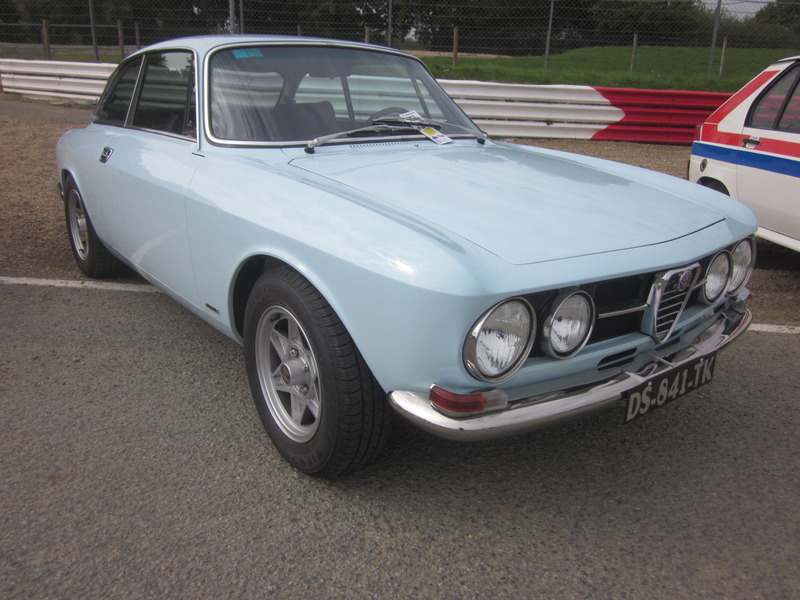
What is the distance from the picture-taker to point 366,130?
2.97 m

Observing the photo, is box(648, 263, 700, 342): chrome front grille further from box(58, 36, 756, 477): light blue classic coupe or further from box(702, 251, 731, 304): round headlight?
box(702, 251, 731, 304): round headlight

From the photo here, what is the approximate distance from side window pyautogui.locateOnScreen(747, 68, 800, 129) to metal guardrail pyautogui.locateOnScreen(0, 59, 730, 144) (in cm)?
608

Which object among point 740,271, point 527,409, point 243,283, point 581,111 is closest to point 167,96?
point 243,283

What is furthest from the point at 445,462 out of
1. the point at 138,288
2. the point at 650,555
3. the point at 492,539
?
the point at 138,288

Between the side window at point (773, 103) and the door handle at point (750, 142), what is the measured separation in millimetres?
96

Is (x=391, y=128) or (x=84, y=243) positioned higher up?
(x=391, y=128)

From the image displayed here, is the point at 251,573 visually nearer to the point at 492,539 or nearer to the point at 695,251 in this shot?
the point at 492,539

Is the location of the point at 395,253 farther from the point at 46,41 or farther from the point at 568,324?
the point at 46,41

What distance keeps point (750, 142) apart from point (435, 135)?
2.56 meters

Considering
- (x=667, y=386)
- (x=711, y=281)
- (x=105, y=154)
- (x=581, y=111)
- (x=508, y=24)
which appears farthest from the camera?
(x=508, y=24)

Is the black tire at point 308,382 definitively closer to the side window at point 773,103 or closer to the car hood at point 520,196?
the car hood at point 520,196

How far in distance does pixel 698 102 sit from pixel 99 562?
10.6 meters

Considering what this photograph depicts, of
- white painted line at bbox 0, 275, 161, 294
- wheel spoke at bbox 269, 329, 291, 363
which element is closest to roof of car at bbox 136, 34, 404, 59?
wheel spoke at bbox 269, 329, 291, 363

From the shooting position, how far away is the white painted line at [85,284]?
4164 millimetres
